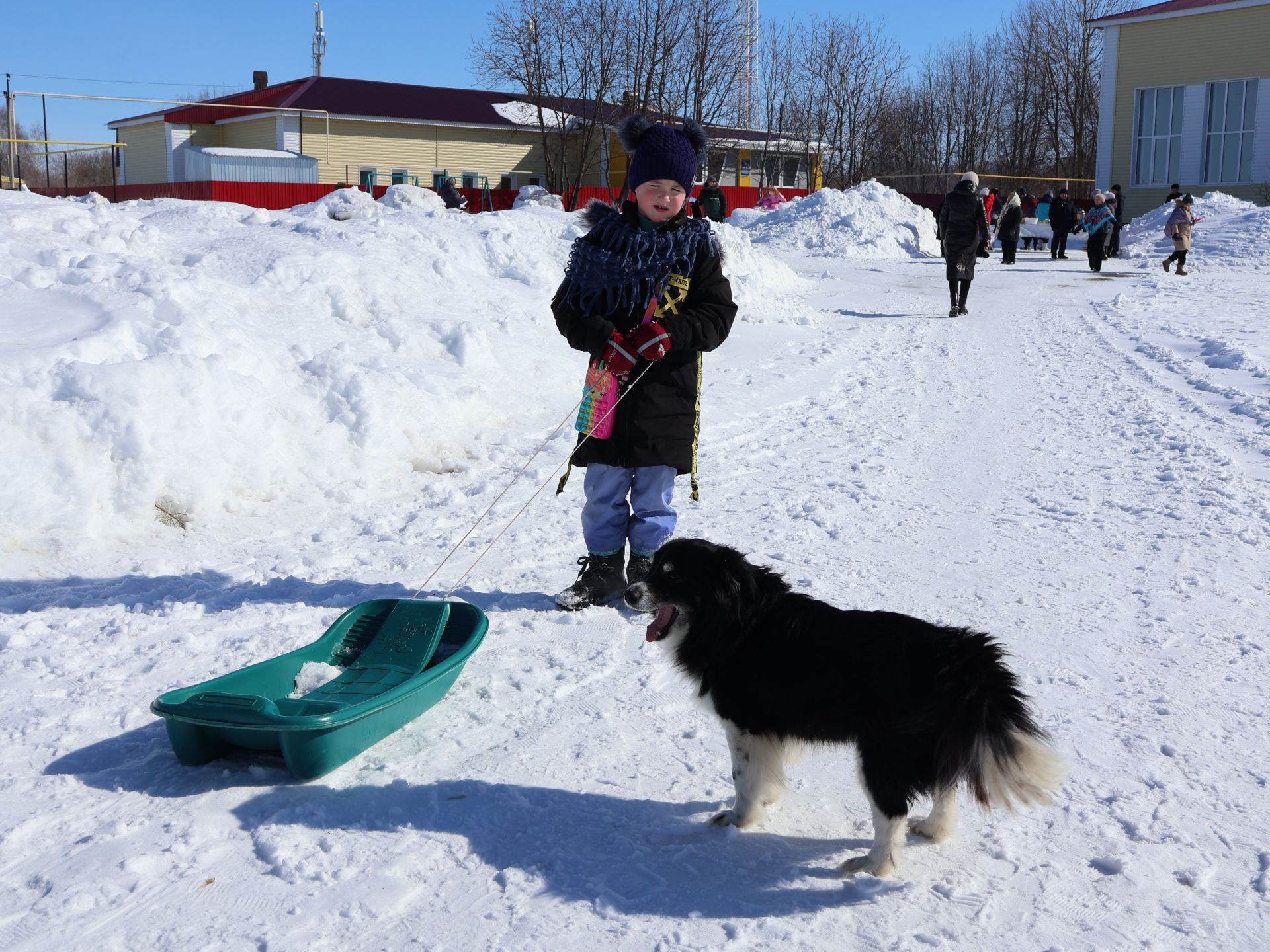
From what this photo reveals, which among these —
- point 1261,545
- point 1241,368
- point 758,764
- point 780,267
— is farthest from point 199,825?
point 780,267

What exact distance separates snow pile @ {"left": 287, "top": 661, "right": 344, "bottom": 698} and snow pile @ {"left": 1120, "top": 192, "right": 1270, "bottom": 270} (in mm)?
21293

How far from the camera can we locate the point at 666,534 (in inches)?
178

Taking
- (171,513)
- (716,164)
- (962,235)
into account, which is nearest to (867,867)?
(171,513)

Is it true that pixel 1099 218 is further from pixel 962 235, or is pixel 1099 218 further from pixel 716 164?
pixel 716 164

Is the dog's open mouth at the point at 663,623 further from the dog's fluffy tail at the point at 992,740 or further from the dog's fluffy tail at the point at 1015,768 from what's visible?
the dog's fluffy tail at the point at 1015,768

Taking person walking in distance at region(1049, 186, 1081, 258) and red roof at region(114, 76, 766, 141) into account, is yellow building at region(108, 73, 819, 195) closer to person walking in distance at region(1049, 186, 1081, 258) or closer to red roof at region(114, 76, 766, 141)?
red roof at region(114, 76, 766, 141)

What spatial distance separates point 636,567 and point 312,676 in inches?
59.1

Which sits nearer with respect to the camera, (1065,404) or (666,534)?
(666,534)

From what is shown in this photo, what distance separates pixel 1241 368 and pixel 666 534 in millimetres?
8175

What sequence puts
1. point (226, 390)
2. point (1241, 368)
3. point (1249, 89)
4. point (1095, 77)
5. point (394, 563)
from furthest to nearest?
point (1095, 77), point (1249, 89), point (1241, 368), point (226, 390), point (394, 563)

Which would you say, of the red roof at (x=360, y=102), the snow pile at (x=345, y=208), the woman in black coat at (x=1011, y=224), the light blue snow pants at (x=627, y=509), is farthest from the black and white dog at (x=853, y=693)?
the red roof at (x=360, y=102)

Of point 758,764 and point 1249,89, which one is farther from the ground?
point 1249,89

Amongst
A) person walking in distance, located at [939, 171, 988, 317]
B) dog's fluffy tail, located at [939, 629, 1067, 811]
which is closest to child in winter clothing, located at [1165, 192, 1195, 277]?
person walking in distance, located at [939, 171, 988, 317]

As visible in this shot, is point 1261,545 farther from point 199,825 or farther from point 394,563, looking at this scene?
point 199,825
